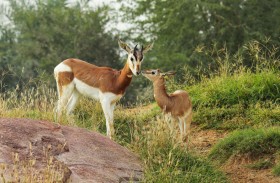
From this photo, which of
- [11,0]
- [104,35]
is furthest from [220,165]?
[11,0]

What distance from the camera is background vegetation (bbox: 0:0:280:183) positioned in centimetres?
930

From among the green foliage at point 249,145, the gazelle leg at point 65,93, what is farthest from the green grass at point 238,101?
the gazelle leg at point 65,93

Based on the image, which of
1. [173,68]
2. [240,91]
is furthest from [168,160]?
[173,68]

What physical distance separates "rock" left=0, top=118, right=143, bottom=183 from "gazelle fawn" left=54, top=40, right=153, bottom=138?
2139 millimetres

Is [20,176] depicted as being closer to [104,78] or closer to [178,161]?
[178,161]

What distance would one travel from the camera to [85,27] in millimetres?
31391

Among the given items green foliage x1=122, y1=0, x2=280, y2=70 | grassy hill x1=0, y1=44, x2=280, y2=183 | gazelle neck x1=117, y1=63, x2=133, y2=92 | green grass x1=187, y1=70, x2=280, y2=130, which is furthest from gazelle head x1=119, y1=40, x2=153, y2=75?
green foliage x1=122, y1=0, x2=280, y2=70

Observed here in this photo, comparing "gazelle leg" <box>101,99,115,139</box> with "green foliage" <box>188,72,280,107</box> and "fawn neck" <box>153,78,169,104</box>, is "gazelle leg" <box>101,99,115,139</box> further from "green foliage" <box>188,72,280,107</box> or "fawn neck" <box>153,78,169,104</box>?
"green foliage" <box>188,72,280,107</box>

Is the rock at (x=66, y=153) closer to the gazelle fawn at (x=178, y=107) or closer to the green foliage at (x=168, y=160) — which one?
the green foliage at (x=168, y=160)

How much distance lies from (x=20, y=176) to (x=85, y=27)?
2548cm

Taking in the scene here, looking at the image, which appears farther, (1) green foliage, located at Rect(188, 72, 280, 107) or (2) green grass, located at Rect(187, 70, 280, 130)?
(1) green foliage, located at Rect(188, 72, 280, 107)

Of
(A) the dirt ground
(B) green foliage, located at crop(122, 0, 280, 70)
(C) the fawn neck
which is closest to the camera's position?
(A) the dirt ground

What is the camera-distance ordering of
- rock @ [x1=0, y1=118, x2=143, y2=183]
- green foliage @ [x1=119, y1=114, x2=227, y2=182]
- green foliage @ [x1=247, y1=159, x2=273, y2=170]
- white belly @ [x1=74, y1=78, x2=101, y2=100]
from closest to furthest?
rock @ [x1=0, y1=118, x2=143, y2=183] < green foliage @ [x1=119, y1=114, x2=227, y2=182] < green foliage @ [x1=247, y1=159, x2=273, y2=170] < white belly @ [x1=74, y1=78, x2=101, y2=100]

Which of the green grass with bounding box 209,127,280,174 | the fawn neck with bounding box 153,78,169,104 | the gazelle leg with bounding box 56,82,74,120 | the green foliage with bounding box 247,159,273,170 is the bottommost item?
the green foliage with bounding box 247,159,273,170
